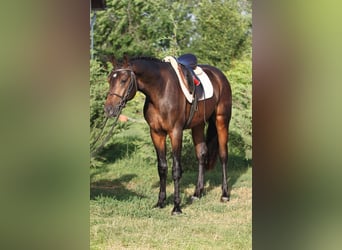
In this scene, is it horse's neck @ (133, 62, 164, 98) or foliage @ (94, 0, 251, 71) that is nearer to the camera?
horse's neck @ (133, 62, 164, 98)

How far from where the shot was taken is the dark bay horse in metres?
2.81

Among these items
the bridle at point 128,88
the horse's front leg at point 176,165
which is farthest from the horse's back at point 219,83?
the bridle at point 128,88

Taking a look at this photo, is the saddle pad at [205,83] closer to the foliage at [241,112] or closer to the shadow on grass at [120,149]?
the foliage at [241,112]

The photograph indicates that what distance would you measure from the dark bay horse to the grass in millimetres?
107

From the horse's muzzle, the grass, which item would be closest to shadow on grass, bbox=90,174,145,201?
the grass

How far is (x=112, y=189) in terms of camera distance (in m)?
3.41

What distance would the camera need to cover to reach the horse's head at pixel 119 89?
2730mm

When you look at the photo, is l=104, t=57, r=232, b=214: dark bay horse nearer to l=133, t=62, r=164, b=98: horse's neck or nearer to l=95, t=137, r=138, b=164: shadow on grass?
l=133, t=62, r=164, b=98: horse's neck

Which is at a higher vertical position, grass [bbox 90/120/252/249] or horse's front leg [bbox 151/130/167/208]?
horse's front leg [bbox 151/130/167/208]

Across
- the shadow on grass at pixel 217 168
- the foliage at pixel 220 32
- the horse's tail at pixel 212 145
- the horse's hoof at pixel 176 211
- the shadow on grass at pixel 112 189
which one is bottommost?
the horse's hoof at pixel 176 211

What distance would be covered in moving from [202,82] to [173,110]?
455mm
